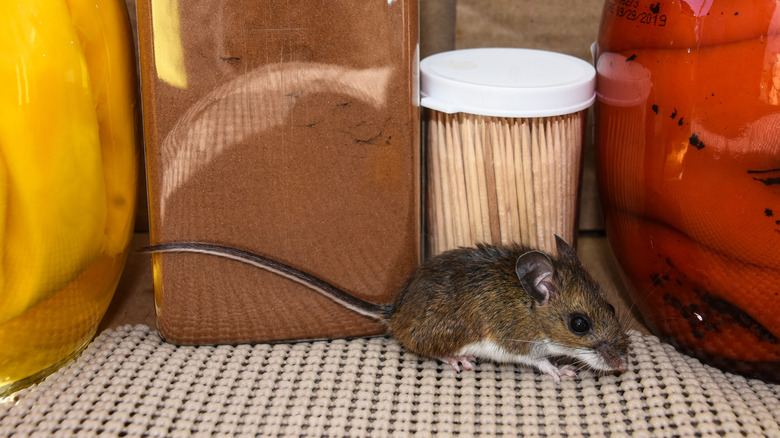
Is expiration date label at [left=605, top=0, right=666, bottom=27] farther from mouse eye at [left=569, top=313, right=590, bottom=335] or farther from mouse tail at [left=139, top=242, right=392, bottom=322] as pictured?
mouse tail at [left=139, top=242, right=392, bottom=322]

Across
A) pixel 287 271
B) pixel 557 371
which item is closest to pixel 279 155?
pixel 287 271

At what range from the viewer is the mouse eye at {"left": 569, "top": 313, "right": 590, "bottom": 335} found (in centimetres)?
103

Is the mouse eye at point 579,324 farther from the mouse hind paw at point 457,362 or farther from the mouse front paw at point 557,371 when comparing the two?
the mouse hind paw at point 457,362

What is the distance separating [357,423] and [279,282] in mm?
256

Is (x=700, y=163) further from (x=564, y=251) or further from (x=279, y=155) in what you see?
(x=279, y=155)

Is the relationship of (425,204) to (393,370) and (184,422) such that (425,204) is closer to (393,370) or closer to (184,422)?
(393,370)

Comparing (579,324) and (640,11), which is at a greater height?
(640,11)

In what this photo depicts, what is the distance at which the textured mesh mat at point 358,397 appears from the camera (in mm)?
920

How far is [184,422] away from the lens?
3.05ft

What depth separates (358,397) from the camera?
0.99m

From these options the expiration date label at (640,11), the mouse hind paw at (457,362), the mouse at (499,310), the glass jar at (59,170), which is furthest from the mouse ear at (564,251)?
the glass jar at (59,170)

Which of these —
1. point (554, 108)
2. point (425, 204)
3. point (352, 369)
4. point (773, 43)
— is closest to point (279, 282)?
point (352, 369)

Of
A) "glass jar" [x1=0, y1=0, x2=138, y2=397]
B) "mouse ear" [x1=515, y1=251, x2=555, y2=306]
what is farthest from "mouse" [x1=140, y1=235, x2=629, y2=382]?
"glass jar" [x1=0, y1=0, x2=138, y2=397]

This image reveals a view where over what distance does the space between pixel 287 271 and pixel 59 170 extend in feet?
1.09
